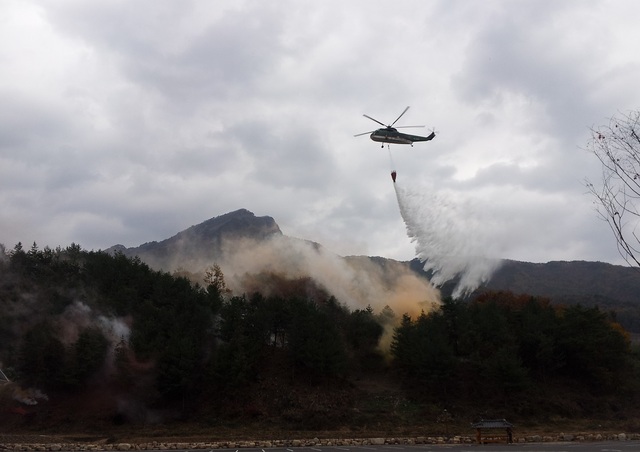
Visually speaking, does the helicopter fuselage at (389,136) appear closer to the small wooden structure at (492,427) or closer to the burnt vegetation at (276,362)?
the burnt vegetation at (276,362)

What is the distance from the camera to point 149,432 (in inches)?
2136

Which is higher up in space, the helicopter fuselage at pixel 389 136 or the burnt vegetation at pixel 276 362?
the helicopter fuselage at pixel 389 136

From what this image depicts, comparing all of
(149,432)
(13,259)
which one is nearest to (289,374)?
(149,432)

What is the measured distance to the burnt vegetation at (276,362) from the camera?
5991cm

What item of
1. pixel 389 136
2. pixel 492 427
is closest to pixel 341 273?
pixel 389 136

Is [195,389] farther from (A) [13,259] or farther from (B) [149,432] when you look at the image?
(A) [13,259]

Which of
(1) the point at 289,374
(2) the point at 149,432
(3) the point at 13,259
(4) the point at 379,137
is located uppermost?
(4) the point at 379,137

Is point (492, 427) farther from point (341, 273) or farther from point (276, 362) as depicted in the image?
point (341, 273)

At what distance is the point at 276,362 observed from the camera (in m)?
71.3

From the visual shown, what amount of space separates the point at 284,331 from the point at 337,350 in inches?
414

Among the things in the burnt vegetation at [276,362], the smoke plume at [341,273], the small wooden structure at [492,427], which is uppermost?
the smoke plume at [341,273]

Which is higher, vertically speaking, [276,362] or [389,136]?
[389,136]

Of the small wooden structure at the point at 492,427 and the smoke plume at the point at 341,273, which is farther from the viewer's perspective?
the smoke plume at the point at 341,273

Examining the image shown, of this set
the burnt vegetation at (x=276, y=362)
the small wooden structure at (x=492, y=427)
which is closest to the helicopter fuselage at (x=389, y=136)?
the burnt vegetation at (x=276, y=362)
